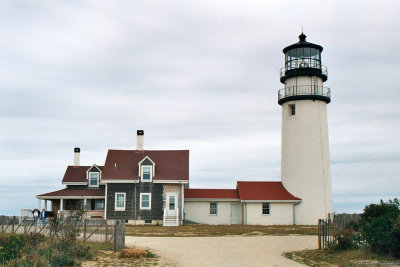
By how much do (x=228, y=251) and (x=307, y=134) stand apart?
20520mm

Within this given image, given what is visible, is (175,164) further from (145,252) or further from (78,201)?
(145,252)

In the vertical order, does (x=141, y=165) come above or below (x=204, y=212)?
above

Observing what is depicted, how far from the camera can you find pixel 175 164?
1533 inches

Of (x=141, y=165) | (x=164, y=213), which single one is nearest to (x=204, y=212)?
(x=164, y=213)

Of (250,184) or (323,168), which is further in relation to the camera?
(250,184)

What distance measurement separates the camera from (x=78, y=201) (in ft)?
130

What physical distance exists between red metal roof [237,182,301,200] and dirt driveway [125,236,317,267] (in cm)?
1363

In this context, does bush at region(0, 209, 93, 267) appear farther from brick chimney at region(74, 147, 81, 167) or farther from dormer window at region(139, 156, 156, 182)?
brick chimney at region(74, 147, 81, 167)

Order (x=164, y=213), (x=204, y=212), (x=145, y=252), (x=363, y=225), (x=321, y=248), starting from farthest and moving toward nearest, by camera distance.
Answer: (x=204, y=212), (x=164, y=213), (x=321, y=248), (x=363, y=225), (x=145, y=252)

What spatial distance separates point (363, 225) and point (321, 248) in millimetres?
2108

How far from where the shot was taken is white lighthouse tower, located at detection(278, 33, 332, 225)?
36.7 m

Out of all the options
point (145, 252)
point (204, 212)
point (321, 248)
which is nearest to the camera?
point (145, 252)

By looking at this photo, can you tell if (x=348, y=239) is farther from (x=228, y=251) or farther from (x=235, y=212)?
(x=235, y=212)

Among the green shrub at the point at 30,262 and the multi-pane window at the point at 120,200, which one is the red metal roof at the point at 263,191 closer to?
the multi-pane window at the point at 120,200
